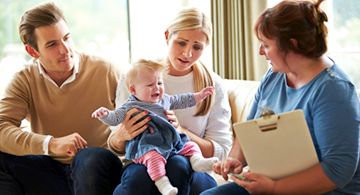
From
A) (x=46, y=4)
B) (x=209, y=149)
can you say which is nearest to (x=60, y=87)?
(x=46, y=4)

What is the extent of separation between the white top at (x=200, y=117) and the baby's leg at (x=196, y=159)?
233mm

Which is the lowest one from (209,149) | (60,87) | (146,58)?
(209,149)

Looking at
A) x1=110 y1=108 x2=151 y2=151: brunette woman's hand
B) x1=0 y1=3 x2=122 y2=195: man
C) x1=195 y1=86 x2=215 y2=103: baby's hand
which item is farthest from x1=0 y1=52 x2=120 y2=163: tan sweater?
x1=195 y1=86 x2=215 y2=103: baby's hand

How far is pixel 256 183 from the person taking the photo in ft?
4.46

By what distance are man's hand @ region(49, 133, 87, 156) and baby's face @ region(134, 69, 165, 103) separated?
0.39 metres

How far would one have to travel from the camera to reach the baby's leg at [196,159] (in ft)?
5.46

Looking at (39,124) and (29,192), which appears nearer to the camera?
(29,192)

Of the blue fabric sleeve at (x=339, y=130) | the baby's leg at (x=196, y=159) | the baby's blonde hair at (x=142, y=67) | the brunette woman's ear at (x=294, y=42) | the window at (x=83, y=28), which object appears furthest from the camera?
the window at (x=83, y=28)

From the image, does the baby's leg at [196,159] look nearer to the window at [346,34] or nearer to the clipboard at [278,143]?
the clipboard at [278,143]

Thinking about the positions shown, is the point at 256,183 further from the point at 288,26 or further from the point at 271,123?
the point at 288,26

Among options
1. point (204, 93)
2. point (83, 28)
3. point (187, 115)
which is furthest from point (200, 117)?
point (83, 28)

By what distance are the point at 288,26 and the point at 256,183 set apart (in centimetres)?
57

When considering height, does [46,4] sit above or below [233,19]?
above

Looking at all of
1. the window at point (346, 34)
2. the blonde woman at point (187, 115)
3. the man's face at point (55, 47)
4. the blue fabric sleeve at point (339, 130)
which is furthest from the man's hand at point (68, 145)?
the window at point (346, 34)
